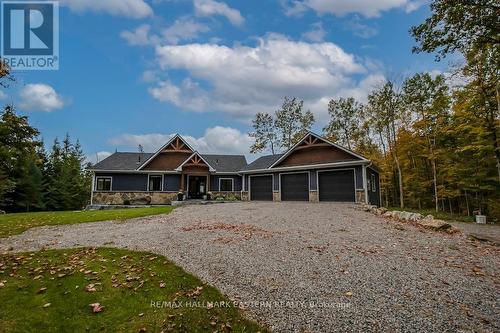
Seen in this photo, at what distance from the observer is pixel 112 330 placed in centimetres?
338

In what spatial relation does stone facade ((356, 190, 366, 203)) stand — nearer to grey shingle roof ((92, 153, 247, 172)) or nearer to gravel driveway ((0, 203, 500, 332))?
gravel driveway ((0, 203, 500, 332))

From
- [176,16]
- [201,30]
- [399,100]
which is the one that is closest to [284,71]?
[201,30]

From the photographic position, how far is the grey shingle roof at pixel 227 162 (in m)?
25.9

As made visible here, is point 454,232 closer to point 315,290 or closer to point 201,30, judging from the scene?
point 315,290

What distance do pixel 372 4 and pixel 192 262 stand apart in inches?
486

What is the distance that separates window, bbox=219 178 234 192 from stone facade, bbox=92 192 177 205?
4295mm

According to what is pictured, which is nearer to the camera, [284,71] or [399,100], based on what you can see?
[284,71]

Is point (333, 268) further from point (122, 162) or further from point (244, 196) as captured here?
point (122, 162)

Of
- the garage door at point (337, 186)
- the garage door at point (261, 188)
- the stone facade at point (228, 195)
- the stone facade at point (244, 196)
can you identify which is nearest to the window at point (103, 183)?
the stone facade at point (228, 195)

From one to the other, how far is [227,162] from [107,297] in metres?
23.6

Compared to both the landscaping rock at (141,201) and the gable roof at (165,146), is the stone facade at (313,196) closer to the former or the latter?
the gable roof at (165,146)

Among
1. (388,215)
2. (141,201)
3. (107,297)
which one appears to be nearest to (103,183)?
(141,201)

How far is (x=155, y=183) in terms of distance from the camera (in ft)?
79.9

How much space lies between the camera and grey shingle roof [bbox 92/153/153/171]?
78.2 ft
